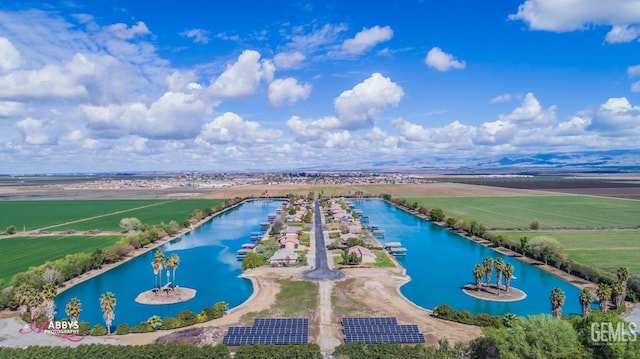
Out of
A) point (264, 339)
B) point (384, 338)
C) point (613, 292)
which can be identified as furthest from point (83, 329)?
point (613, 292)

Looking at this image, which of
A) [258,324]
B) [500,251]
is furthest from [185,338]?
[500,251]

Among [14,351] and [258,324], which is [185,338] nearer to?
[258,324]

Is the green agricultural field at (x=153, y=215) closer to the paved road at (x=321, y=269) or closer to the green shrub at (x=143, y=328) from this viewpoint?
the paved road at (x=321, y=269)

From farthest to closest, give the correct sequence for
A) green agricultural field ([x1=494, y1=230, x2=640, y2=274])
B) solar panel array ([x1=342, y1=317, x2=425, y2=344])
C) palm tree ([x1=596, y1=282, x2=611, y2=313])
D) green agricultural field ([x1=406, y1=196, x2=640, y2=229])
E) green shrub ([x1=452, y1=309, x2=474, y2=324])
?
green agricultural field ([x1=406, y1=196, x2=640, y2=229]), green agricultural field ([x1=494, y1=230, x2=640, y2=274]), palm tree ([x1=596, y1=282, x2=611, y2=313]), green shrub ([x1=452, y1=309, x2=474, y2=324]), solar panel array ([x1=342, y1=317, x2=425, y2=344])

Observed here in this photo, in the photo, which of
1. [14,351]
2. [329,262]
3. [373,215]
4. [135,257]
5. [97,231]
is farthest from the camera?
[373,215]

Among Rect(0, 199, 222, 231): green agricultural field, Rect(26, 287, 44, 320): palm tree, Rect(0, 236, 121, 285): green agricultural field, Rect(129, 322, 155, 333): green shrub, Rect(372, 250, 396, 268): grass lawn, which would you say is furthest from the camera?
Rect(0, 199, 222, 231): green agricultural field

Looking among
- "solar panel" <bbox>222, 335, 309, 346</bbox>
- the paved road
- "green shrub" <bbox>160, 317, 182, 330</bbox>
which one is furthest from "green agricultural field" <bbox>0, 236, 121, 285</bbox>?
the paved road

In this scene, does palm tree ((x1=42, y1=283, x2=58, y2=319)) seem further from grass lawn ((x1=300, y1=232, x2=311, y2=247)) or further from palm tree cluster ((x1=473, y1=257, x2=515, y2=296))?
palm tree cluster ((x1=473, y1=257, x2=515, y2=296))
